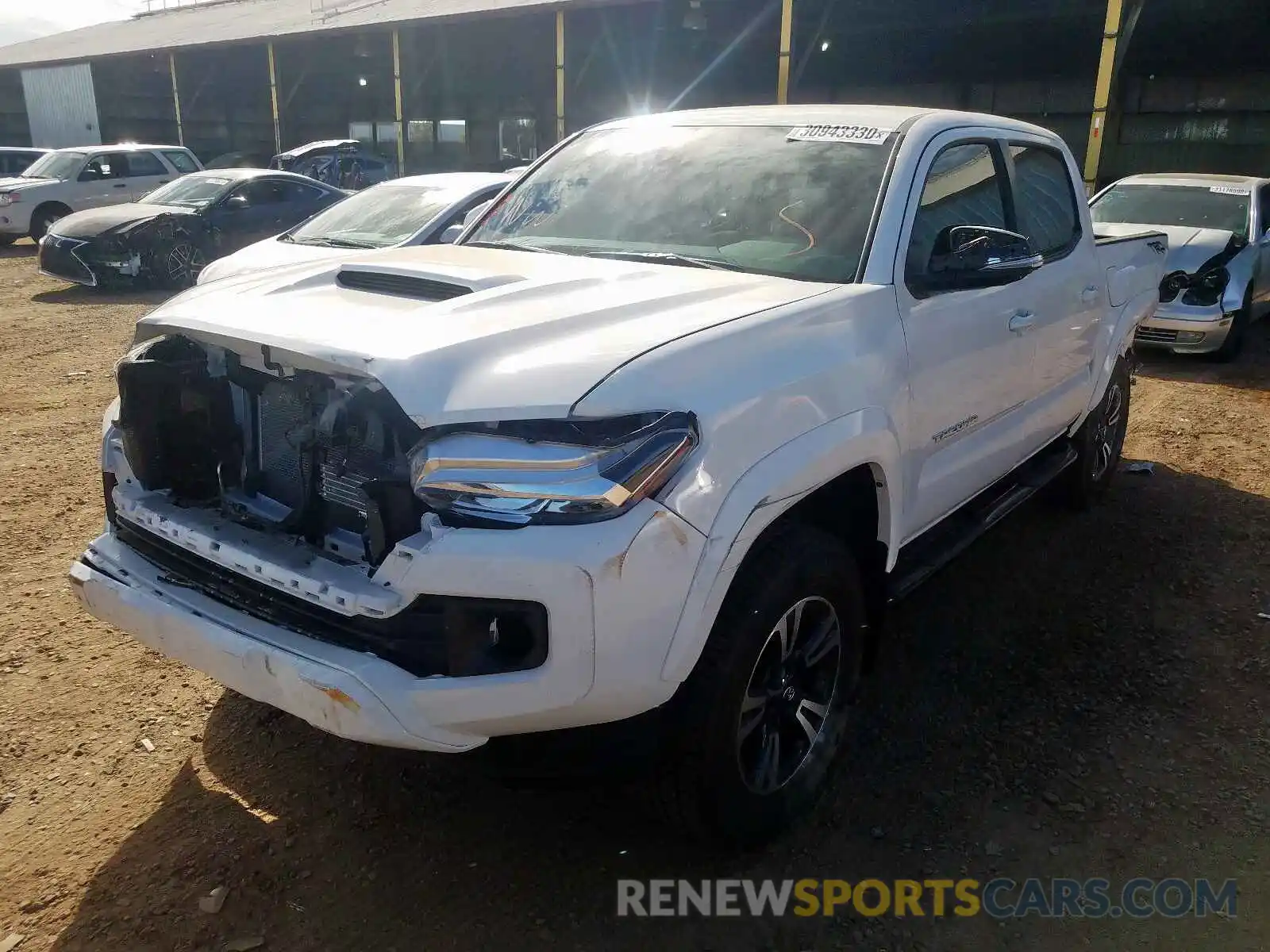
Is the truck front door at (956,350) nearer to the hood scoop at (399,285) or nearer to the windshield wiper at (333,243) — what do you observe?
the hood scoop at (399,285)

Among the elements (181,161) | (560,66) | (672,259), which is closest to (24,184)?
(181,161)

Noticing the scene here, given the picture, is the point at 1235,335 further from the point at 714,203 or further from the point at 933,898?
the point at 933,898

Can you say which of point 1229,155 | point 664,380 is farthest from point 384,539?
point 1229,155

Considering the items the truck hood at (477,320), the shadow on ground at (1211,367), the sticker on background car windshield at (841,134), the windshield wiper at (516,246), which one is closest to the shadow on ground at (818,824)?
the truck hood at (477,320)

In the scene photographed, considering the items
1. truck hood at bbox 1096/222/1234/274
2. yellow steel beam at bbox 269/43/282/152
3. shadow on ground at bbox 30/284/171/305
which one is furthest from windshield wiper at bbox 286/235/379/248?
yellow steel beam at bbox 269/43/282/152

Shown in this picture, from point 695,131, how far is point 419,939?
2757mm

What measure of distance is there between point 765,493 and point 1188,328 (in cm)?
796

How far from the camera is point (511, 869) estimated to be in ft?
8.45

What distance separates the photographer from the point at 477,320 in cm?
233

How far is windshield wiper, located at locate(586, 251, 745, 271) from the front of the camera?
120 inches

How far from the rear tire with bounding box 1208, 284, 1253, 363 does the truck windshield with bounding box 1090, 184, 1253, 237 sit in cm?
83

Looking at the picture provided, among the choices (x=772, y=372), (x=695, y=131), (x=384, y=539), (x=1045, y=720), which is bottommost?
(x=1045, y=720)

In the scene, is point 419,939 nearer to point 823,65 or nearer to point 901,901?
point 901,901

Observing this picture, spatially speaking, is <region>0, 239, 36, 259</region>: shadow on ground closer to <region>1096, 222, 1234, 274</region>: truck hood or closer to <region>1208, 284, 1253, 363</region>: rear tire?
<region>1096, 222, 1234, 274</region>: truck hood
